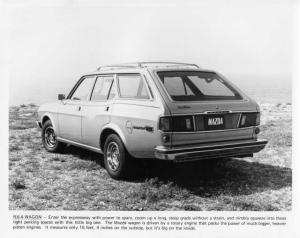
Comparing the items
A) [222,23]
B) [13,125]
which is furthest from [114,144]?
[13,125]

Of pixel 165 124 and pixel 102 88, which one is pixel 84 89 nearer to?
pixel 102 88

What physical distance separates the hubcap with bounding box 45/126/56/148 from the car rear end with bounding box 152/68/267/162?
285cm

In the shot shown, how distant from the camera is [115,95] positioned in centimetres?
605

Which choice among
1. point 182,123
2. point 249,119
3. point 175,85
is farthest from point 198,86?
point 182,123

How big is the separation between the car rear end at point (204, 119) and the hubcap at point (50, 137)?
9.33ft

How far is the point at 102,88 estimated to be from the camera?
6.48 m

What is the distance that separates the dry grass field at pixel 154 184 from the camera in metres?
5.19

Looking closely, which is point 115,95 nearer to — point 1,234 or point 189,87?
point 189,87

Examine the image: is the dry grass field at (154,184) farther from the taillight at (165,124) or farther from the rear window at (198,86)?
the rear window at (198,86)

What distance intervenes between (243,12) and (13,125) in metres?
6.43

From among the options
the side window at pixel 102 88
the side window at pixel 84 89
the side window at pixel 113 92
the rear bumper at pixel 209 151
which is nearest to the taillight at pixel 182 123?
the rear bumper at pixel 209 151

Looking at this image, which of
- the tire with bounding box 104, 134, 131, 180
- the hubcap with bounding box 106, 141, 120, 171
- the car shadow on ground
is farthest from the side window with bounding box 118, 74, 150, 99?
the car shadow on ground

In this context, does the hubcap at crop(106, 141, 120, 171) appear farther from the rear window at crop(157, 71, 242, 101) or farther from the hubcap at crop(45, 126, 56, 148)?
the hubcap at crop(45, 126, 56, 148)

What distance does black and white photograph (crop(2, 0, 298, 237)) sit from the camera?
5207mm
